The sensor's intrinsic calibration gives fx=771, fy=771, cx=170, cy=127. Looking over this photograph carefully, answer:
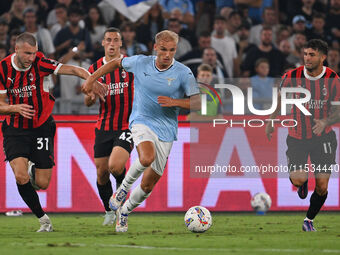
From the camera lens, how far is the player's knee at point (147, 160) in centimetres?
853

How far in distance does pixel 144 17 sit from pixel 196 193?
5000 millimetres

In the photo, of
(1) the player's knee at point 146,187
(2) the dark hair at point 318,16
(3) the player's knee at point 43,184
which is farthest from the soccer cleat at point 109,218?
(2) the dark hair at point 318,16

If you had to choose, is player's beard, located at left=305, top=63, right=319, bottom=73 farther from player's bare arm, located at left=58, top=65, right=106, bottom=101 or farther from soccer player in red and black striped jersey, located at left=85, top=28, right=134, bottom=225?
player's bare arm, located at left=58, top=65, right=106, bottom=101

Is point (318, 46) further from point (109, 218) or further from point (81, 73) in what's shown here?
point (109, 218)

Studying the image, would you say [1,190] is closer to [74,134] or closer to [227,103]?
[74,134]

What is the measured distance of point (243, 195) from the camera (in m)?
11.8

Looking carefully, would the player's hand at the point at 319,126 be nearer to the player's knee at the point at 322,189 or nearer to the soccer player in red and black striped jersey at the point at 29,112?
the player's knee at the point at 322,189

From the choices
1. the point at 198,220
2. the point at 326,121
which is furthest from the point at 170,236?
the point at 326,121

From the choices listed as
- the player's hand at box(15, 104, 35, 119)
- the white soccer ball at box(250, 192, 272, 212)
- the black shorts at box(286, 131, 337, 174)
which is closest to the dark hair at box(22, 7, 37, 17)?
the white soccer ball at box(250, 192, 272, 212)

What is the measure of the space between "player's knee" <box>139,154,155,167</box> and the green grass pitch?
2.64ft

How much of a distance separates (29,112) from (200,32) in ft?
23.0

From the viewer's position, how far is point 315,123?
926cm

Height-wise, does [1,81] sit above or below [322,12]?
below

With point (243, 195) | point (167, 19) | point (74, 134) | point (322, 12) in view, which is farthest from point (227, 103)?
point (322, 12)
